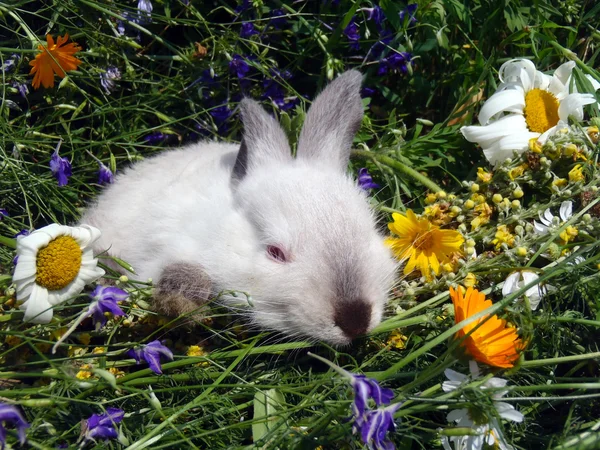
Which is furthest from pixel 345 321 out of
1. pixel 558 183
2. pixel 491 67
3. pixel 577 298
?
pixel 491 67

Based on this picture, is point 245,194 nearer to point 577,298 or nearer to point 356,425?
point 356,425

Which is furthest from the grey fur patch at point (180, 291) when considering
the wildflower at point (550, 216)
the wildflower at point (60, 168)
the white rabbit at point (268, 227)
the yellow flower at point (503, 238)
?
the wildflower at point (550, 216)

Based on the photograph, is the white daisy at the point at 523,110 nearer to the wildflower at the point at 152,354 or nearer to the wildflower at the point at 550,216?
the wildflower at the point at 550,216

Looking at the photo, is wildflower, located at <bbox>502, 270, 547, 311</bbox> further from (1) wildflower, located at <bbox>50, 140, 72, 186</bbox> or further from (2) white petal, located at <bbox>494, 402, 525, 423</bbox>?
(1) wildflower, located at <bbox>50, 140, 72, 186</bbox>

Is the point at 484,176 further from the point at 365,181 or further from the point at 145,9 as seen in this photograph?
the point at 145,9

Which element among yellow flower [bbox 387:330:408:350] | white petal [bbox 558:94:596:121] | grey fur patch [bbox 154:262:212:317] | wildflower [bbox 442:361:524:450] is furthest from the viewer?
white petal [bbox 558:94:596:121]

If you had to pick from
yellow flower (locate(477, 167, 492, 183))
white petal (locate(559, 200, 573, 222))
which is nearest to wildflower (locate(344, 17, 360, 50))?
yellow flower (locate(477, 167, 492, 183))
